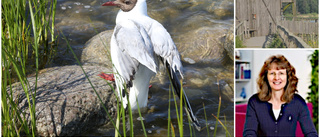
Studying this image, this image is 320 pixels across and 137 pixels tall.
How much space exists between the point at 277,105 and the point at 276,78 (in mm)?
162

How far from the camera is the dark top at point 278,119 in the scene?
6.63 feet

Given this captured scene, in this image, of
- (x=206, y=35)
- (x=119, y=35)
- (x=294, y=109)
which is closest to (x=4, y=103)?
(x=119, y=35)

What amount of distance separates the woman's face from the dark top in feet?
0.33

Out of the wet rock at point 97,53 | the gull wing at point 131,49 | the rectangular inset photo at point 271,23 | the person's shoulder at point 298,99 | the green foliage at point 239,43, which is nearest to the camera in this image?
the rectangular inset photo at point 271,23

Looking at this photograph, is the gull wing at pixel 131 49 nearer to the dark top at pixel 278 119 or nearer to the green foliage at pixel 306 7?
the dark top at pixel 278 119

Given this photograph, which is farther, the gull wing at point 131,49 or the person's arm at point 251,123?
the gull wing at point 131,49

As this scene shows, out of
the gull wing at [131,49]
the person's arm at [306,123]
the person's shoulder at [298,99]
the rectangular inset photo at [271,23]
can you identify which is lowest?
the person's arm at [306,123]

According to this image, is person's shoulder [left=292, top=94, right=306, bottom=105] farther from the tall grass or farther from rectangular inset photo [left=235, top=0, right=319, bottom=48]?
the tall grass

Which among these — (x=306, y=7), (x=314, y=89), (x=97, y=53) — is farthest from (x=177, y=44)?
(x=306, y=7)

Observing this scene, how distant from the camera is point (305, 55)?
7.04ft

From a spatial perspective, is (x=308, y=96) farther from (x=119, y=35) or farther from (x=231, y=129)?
(x=119, y=35)

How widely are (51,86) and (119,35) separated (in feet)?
2.50

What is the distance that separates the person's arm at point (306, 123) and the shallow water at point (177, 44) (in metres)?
0.91

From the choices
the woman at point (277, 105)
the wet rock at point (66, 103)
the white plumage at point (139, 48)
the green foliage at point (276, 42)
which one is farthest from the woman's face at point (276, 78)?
the wet rock at point (66, 103)
